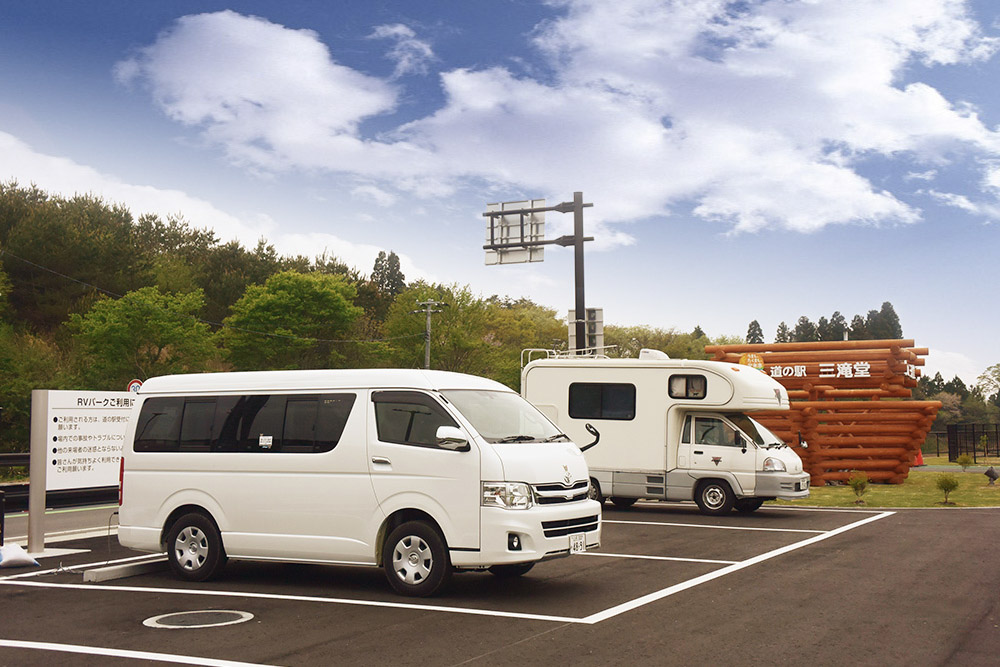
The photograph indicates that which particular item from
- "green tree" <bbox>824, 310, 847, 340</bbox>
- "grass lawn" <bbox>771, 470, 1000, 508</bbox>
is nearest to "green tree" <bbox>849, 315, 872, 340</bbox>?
"green tree" <bbox>824, 310, 847, 340</bbox>

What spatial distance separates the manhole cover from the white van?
4.38 ft

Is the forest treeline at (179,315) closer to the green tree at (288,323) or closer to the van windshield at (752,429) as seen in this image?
the green tree at (288,323)

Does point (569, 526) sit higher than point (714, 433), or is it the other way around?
point (714, 433)

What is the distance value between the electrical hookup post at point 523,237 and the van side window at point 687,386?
21.1 ft

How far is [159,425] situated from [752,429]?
11.6 meters

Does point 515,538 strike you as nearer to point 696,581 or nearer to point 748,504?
→ point 696,581

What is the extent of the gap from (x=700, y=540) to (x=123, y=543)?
815 cm

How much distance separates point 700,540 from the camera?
14.5 meters

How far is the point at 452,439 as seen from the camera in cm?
942

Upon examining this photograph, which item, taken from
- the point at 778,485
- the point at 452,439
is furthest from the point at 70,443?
the point at 778,485

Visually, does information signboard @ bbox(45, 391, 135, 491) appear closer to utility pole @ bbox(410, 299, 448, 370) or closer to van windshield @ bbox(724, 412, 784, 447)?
van windshield @ bbox(724, 412, 784, 447)

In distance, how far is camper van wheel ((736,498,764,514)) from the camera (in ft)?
61.8

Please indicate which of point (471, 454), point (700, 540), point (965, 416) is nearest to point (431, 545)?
point (471, 454)

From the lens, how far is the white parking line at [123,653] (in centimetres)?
705
